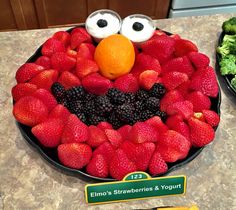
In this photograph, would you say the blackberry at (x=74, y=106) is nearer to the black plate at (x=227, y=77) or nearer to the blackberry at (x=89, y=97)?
the blackberry at (x=89, y=97)

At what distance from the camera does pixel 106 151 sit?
2.83 feet

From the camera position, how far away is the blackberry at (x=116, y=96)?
93cm

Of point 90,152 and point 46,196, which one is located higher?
point 90,152

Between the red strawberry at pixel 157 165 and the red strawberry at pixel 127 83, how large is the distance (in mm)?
209

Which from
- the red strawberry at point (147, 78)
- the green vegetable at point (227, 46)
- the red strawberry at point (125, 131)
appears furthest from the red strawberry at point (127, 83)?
the green vegetable at point (227, 46)

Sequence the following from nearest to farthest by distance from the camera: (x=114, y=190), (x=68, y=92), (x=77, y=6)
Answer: (x=114, y=190) < (x=68, y=92) < (x=77, y=6)

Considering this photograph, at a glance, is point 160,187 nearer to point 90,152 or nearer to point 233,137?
point 90,152

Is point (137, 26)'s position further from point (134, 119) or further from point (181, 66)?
point (134, 119)

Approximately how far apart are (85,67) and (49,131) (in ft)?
0.72

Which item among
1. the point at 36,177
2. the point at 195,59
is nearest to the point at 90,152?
the point at 36,177

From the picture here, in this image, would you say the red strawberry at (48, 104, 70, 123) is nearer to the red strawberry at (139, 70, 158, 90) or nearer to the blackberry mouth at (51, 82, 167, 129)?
the blackberry mouth at (51, 82, 167, 129)

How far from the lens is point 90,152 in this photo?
86 centimetres

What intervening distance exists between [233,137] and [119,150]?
363mm

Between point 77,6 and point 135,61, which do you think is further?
point 77,6
